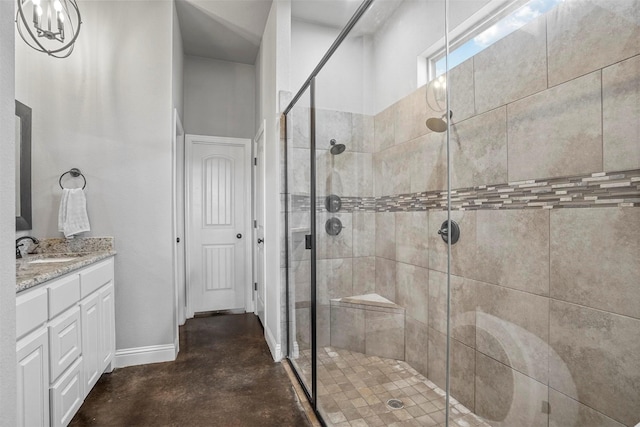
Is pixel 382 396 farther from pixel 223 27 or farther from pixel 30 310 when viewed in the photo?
pixel 223 27

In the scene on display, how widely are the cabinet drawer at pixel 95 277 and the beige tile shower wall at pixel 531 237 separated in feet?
5.68

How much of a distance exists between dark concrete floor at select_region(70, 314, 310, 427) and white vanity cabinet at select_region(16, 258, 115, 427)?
0.19 m

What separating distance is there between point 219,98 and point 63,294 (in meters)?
2.82

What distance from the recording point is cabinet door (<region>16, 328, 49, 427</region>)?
126 cm

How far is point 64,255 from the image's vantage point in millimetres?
2297

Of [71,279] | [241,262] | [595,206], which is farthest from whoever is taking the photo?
[241,262]

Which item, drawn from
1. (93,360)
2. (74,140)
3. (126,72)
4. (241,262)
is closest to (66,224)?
(74,140)

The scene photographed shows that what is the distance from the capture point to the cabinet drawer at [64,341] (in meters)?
1.51

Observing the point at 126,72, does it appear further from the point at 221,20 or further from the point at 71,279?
the point at 71,279

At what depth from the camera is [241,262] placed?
3.90 meters

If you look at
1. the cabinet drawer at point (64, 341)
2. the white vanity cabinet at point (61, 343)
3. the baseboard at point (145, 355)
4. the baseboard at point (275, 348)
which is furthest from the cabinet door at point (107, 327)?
the baseboard at point (275, 348)

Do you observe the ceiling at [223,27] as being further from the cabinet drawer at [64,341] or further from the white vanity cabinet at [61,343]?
the cabinet drawer at [64,341]

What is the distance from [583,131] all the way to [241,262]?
348 cm

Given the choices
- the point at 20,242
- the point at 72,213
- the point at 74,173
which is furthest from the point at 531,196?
the point at 20,242
